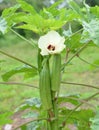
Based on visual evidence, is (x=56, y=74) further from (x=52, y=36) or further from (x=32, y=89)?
(x=32, y=89)

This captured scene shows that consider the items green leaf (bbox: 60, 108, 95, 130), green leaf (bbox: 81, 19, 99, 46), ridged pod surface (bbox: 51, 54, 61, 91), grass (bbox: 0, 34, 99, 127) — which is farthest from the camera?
grass (bbox: 0, 34, 99, 127)

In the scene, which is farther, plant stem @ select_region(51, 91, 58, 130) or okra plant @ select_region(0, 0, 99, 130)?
plant stem @ select_region(51, 91, 58, 130)

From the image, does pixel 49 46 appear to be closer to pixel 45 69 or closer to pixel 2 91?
pixel 45 69

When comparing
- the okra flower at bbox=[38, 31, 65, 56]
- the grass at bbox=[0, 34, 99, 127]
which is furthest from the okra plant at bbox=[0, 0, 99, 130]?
the grass at bbox=[0, 34, 99, 127]

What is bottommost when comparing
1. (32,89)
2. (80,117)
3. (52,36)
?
(32,89)

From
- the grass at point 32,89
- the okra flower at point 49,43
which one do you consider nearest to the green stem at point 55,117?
the okra flower at point 49,43

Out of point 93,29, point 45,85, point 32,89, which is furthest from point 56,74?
point 32,89

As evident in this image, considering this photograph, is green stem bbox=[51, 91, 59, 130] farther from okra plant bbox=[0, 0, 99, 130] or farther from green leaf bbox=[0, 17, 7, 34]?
green leaf bbox=[0, 17, 7, 34]

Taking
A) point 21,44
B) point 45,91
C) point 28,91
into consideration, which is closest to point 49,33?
point 45,91

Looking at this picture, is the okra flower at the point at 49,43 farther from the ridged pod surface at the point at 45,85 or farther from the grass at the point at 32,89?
the grass at the point at 32,89
